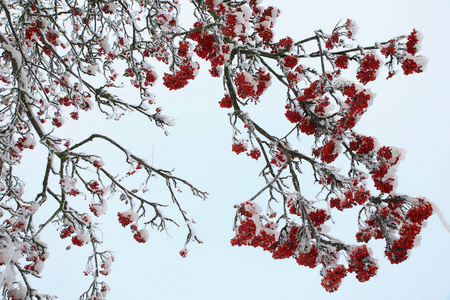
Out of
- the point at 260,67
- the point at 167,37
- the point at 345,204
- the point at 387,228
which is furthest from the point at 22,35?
the point at 387,228

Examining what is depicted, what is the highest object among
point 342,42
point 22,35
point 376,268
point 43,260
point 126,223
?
point 22,35

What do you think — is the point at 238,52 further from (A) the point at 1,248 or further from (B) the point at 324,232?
(A) the point at 1,248

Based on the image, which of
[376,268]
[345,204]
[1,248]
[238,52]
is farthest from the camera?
[238,52]

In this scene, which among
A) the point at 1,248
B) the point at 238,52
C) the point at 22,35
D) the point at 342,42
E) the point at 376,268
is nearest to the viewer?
the point at 1,248

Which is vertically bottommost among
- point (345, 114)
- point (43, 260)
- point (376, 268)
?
point (376, 268)

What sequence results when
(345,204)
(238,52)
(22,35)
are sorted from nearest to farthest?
(345,204) → (238,52) → (22,35)

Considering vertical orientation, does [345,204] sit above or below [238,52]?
below

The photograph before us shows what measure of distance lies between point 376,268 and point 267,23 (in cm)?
318

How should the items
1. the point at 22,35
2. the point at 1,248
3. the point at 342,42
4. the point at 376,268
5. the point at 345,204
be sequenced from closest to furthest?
1. the point at 1,248
2. the point at 376,268
3. the point at 345,204
4. the point at 342,42
5. the point at 22,35

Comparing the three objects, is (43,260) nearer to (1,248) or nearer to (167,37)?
(1,248)

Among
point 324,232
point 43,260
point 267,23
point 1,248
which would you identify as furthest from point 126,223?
point 267,23

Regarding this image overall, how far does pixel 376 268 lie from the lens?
2.98 metres

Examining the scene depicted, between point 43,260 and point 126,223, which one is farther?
point 126,223

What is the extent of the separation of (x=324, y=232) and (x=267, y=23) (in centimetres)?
276
